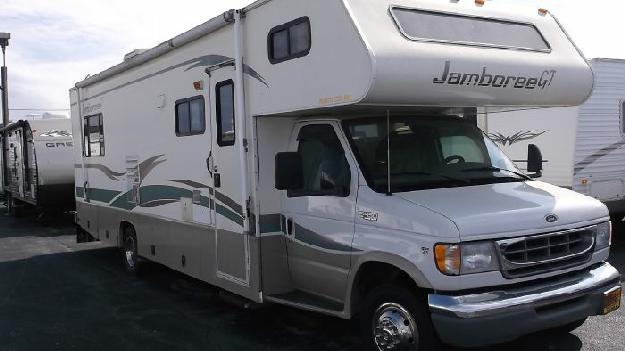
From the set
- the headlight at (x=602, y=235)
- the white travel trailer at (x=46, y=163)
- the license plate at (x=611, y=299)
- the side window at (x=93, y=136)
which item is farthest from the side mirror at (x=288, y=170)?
the white travel trailer at (x=46, y=163)

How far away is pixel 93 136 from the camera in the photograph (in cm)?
1009

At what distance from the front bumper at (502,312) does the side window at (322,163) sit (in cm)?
126

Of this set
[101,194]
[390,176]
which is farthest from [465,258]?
[101,194]

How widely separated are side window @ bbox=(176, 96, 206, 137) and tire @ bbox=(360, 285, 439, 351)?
9.55 ft

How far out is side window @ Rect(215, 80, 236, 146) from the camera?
5895 millimetres

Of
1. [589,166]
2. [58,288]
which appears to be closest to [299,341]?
[58,288]

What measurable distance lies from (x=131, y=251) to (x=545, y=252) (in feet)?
20.5

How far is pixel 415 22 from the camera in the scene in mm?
4602

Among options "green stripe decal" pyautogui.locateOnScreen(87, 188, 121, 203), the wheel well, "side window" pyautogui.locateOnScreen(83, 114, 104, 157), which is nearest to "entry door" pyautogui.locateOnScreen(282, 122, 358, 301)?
the wheel well

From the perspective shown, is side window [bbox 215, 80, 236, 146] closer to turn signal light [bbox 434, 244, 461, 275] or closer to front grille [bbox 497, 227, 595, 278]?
turn signal light [bbox 434, 244, 461, 275]

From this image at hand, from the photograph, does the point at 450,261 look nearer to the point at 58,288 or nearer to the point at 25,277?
the point at 58,288

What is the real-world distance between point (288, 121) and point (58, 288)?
14.8 ft

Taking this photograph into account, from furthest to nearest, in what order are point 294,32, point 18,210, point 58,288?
point 18,210 < point 58,288 < point 294,32

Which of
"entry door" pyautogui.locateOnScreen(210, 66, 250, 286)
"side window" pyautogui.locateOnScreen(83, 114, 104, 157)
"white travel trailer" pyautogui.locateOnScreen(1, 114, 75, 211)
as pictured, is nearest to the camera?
"entry door" pyautogui.locateOnScreen(210, 66, 250, 286)
